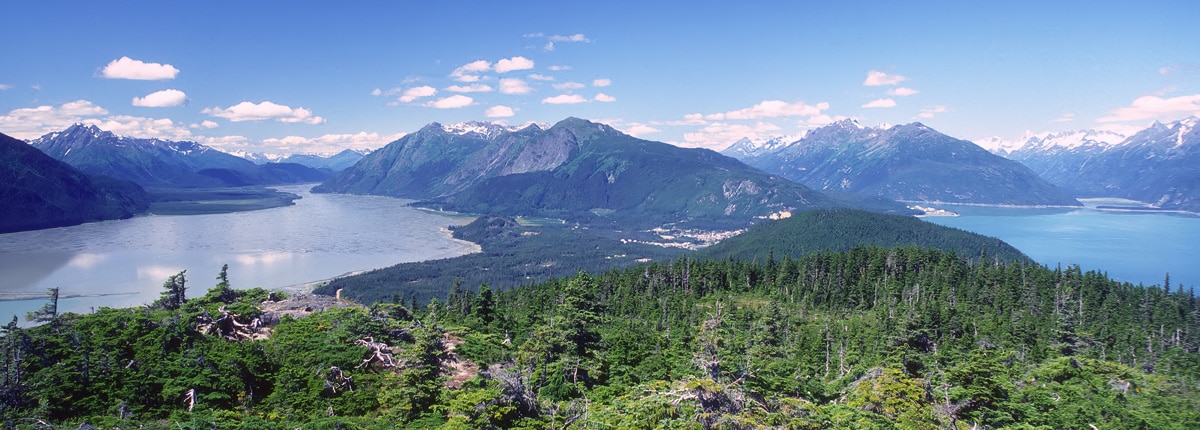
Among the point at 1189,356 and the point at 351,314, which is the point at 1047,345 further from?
the point at 351,314

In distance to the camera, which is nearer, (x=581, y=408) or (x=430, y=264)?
(x=581, y=408)

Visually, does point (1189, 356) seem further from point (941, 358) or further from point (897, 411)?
point (897, 411)

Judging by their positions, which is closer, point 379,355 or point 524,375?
point 524,375

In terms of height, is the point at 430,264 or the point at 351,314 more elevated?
the point at 351,314

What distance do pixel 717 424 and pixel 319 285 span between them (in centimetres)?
14220

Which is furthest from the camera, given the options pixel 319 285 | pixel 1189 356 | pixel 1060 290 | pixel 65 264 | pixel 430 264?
pixel 430 264

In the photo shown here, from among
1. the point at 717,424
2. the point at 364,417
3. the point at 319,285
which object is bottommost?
the point at 319,285

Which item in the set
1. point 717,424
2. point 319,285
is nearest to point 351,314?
point 717,424

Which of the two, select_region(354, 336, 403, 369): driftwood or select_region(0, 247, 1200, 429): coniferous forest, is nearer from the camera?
select_region(0, 247, 1200, 429): coniferous forest

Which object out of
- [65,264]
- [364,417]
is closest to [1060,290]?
[364,417]

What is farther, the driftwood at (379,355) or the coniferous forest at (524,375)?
the driftwood at (379,355)

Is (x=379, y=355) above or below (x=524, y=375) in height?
above

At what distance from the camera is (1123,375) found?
4406cm

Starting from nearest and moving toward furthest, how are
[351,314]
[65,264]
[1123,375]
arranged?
[1123,375] → [351,314] → [65,264]
